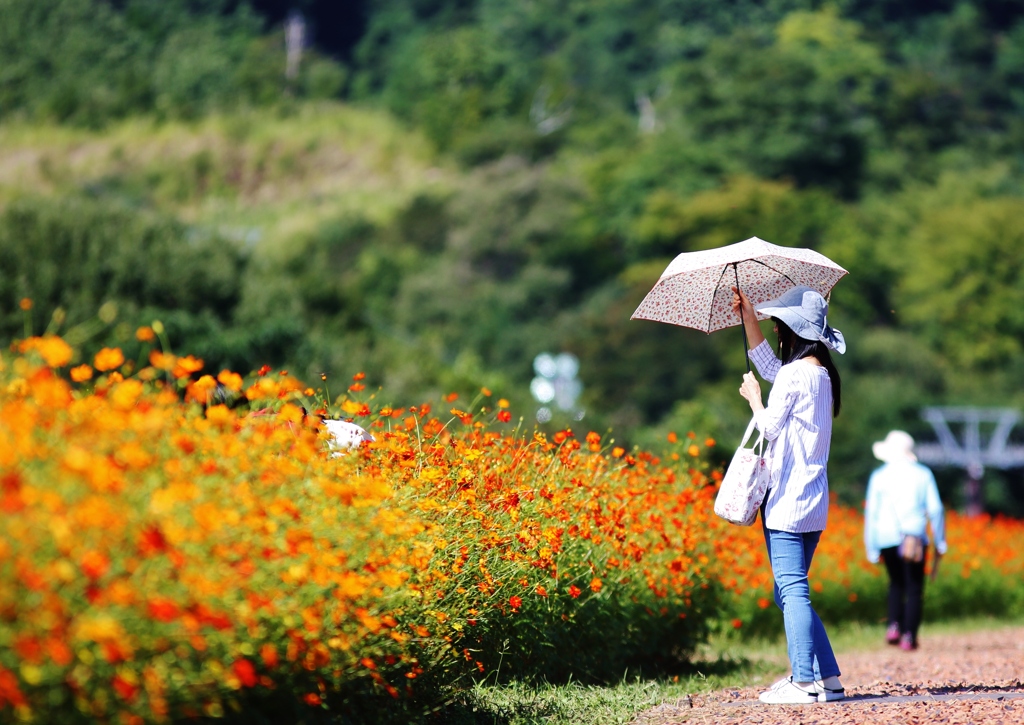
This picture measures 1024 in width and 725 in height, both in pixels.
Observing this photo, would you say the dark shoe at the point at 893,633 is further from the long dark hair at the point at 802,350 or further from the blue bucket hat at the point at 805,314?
the blue bucket hat at the point at 805,314

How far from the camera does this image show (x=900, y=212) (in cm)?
6041

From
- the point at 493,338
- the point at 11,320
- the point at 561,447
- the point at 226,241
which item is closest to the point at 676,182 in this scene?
the point at 493,338

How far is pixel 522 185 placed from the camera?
66750 millimetres

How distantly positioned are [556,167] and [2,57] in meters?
40.3

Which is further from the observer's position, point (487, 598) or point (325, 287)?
point (325, 287)

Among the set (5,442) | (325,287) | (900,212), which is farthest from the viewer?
(900,212)

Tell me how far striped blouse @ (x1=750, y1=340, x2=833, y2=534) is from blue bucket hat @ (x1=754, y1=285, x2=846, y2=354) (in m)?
0.12

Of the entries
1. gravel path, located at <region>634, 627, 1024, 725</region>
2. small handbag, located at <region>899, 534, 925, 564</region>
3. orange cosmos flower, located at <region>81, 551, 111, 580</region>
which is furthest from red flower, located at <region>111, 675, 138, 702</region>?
small handbag, located at <region>899, 534, 925, 564</region>

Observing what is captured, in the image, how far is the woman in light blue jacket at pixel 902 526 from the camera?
9.20 metres

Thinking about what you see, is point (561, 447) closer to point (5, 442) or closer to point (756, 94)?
point (5, 442)

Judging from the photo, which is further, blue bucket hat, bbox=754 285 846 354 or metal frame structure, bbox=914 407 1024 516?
metal frame structure, bbox=914 407 1024 516

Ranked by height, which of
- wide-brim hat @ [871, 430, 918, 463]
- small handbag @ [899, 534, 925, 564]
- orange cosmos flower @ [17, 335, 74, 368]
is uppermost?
orange cosmos flower @ [17, 335, 74, 368]

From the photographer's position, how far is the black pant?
30.2 ft

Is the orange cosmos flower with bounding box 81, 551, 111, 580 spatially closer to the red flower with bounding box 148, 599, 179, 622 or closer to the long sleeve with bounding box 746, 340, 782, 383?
the red flower with bounding box 148, 599, 179, 622
